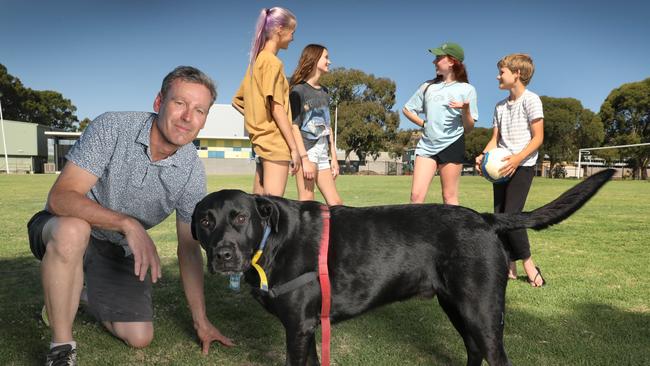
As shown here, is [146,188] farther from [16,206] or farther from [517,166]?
[16,206]

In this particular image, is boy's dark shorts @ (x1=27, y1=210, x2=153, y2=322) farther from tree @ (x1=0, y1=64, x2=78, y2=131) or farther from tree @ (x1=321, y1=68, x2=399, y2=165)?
tree @ (x1=0, y1=64, x2=78, y2=131)

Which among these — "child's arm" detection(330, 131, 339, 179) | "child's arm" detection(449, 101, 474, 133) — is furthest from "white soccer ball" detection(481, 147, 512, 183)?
"child's arm" detection(330, 131, 339, 179)

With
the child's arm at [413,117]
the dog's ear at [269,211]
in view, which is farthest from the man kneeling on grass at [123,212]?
the child's arm at [413,117]

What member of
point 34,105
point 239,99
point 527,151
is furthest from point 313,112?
point 34,105

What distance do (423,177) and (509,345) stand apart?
6.95 ft

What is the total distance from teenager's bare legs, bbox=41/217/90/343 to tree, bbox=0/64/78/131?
75.7 meters

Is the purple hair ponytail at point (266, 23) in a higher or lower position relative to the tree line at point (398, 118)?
lower

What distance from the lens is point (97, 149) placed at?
2934mm

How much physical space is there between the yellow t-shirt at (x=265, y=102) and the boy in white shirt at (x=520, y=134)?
2.39 m

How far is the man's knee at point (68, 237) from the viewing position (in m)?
2.63

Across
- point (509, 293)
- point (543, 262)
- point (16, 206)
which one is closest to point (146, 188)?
point (509, 293)

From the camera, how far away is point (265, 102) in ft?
13.1

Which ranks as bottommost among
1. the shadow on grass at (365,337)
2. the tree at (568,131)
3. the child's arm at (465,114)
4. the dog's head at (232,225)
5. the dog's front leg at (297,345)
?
the shadow on grass at (365,337)

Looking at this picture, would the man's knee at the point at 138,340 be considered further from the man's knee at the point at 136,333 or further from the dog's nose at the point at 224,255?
the dog's nose at the point at 224,255
